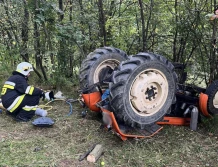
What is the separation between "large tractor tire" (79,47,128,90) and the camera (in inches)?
195

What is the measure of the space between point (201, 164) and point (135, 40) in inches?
171

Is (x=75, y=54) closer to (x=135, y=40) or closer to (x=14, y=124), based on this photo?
(x=135, y=40)

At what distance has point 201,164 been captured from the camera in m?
3.50

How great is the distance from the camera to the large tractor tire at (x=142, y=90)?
3.62 m

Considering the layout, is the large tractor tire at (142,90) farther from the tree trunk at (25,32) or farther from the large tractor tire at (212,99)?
the tree trunk at (25,32)

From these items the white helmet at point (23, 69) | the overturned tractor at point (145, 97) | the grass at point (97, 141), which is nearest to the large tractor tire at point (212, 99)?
the overturned tractor at point (145, 97)

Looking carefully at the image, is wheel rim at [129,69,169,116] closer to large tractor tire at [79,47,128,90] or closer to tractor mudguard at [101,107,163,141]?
tractor mudguard at [101,107,163,141]

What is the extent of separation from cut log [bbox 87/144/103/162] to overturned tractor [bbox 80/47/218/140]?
34cm

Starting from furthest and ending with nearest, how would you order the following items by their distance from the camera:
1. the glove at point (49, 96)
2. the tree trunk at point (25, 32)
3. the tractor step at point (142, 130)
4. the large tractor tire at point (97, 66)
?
1. the tree trunk at point (25, 32)
2. the glove at point (49, 96)
3. the large tractor tire at point (97, 66)
4. the tractor step at point (142, 130)

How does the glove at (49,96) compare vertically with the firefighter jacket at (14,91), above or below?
below

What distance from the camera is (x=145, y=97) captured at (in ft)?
12.7

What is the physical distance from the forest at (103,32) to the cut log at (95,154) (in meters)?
2.53

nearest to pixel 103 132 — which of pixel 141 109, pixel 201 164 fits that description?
pixel 141 109

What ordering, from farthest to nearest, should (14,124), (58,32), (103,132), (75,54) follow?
1. (75,54)
2. (58,32)
3. (14,124)
4. (103,132)
